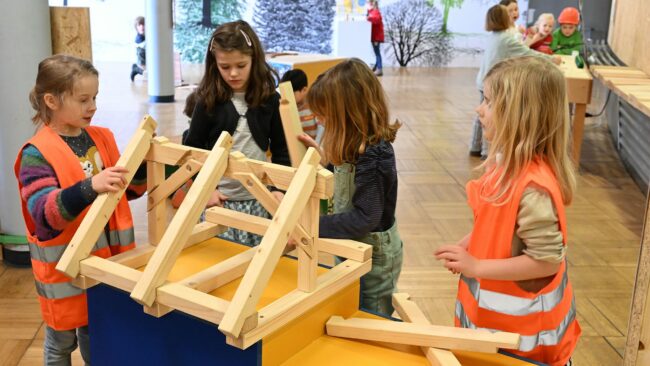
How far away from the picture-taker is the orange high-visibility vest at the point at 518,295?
1.53 meters

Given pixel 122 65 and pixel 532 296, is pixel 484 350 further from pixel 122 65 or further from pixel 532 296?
pixel 122 65

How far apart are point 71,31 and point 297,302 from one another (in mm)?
2170

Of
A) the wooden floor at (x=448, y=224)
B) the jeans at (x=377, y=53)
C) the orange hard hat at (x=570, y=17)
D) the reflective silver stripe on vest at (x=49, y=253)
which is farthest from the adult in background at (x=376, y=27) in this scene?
the reflective silver stripe on vest at (x=49, y=253)

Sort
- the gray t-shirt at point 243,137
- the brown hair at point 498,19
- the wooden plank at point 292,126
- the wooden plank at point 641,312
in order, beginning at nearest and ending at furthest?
1. the wooden plank at point 292,126
2. the wooden plank at point 641,312
3. the gray t-shirt at point 243,137
4. the brown hair at point 498,19

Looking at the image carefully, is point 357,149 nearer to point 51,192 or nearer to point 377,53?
point 51,192

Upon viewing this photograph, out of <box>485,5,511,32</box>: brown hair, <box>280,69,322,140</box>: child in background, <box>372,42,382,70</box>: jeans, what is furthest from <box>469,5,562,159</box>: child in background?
<box>372,42,382,70</box>: jeans

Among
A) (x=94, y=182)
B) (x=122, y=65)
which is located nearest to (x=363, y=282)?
(x=94, y=182)

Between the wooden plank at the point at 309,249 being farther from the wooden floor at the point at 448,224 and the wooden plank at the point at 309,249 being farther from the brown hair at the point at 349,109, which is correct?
the wooden floor at the point at 448,224

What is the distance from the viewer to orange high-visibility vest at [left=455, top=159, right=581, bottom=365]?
1534 mm

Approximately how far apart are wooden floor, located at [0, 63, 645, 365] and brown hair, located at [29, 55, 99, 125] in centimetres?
118

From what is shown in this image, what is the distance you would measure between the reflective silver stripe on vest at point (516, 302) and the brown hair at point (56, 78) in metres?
1.21

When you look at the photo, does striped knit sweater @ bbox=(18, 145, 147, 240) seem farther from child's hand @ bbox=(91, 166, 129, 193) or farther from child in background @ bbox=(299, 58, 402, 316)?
child in background @ bbox=(299, 58, 402, 316)

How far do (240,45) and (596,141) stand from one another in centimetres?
557

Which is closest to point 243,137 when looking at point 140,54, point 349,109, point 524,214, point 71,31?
point 349,109
